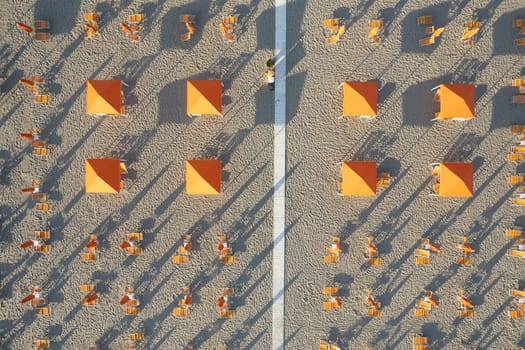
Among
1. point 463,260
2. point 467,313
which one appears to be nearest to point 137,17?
point 463,260

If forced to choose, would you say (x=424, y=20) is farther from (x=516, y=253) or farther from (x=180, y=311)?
(x=180, y=311)

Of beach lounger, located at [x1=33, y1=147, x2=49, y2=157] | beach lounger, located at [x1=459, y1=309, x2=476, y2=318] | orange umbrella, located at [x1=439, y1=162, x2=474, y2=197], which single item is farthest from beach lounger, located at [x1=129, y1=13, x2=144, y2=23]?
beach lounger, located at [x1=459, y1=309, x2=476, y2=318]

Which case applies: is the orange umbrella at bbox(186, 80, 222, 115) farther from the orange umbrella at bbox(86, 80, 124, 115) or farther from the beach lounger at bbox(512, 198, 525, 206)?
the beach lounger at bbox(512, 198, 525, 206)

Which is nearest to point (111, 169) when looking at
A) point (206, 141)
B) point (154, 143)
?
point (154, 143)

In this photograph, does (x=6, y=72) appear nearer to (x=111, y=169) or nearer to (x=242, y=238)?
(x=111, y=169)

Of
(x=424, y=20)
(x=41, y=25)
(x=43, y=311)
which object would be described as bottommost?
(x=43, y=311)

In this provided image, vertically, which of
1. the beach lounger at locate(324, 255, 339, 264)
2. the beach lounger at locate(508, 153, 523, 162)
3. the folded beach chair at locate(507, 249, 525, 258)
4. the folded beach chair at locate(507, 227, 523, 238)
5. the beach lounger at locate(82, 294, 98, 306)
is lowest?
the beach lounger at locate(82, 294, 98, 306)

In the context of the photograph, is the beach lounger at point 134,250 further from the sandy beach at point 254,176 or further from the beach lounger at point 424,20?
the beach lounger at point 424,20
